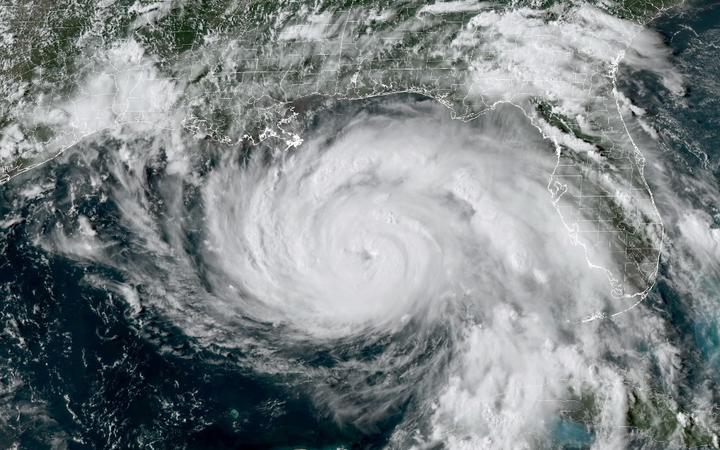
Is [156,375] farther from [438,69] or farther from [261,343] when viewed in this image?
[438,69]

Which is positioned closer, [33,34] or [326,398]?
[326,398]

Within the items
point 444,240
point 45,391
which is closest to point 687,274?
point 444,240

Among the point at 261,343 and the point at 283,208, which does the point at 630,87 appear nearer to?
the point at 283,208

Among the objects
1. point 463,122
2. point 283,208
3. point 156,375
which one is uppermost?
point 463,122

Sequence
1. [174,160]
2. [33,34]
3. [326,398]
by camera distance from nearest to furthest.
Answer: [326,398], [174,160], [33,34]

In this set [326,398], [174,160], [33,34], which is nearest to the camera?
[326,398]

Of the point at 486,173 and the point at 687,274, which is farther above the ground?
the point at 486,173

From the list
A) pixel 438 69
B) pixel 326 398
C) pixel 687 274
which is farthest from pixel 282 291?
pixel 687 274
